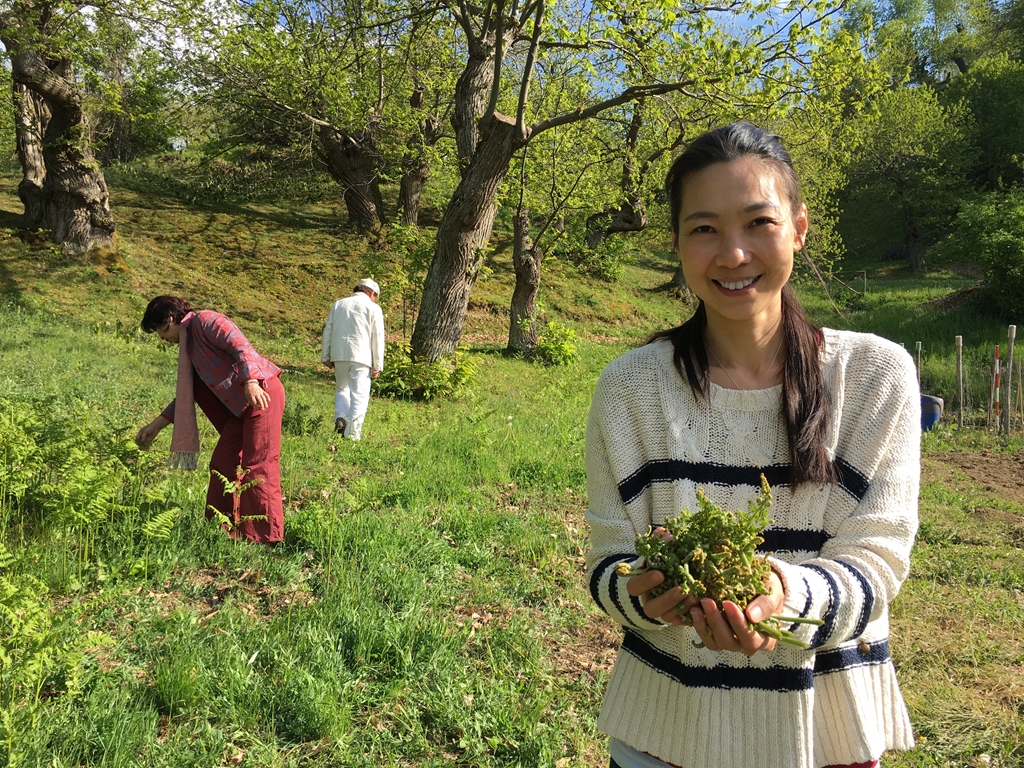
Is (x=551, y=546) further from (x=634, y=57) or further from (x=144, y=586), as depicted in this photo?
(x=634, y=57)

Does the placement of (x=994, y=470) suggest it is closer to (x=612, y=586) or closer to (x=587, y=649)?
(x=587, y=649)

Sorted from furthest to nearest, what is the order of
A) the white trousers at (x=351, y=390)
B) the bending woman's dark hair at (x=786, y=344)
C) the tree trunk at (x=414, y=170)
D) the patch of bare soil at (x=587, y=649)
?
the tree trunk at (x=414, y=170)
the white trousers at (x=351, y=390)
the patch of bare soil at (x=587, y=649)
the bending woman's dark hair at (x=786, y=344)

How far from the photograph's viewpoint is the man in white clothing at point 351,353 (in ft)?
30.0

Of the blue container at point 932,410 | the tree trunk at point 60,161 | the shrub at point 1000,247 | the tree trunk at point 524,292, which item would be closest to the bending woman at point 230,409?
the blue container at point 932,410

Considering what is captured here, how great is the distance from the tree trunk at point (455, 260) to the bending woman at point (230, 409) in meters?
6.91

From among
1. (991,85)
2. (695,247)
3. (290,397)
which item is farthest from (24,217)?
(991,85)

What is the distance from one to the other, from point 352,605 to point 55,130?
14.6m

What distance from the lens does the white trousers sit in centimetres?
914

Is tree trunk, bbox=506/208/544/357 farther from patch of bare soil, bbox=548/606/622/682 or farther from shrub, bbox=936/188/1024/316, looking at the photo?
shrub, bbox=936/188/1024/316

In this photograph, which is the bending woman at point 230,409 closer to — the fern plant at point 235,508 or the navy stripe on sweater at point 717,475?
the fern plant at point 235,508

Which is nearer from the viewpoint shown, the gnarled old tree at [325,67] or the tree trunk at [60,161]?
the gnarled old tree at [325,67]

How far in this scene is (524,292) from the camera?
17078 millimetres

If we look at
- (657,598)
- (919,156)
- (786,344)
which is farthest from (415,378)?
(919,156)

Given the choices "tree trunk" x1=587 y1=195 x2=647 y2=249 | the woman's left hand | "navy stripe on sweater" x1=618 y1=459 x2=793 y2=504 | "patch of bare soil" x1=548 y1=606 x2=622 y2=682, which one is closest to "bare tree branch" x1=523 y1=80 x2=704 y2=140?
the woman's left hand
